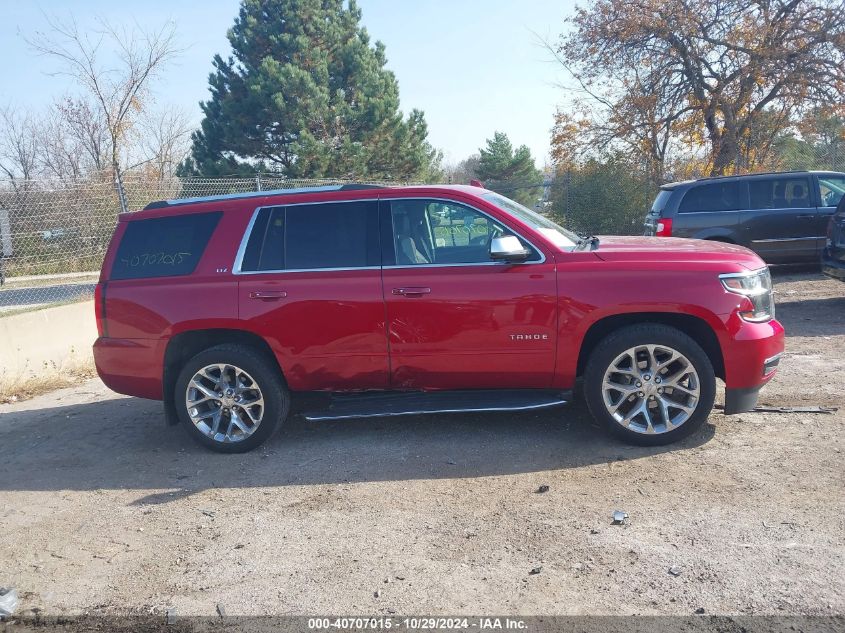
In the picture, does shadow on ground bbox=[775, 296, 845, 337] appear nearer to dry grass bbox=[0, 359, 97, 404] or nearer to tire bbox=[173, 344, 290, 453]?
tire bbox=[173, 344, 290, 453]

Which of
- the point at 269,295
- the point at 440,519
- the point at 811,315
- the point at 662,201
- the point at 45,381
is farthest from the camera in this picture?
the point at 662,201

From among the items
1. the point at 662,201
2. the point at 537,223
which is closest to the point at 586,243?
the point at 537,223

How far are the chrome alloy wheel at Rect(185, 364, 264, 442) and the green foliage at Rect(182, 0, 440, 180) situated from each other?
Answer: 18691 millimetres

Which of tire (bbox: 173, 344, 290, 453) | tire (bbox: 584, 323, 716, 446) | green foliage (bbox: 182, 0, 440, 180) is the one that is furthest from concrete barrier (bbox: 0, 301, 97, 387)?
green foliage (bbox: 182, 0, 440, 180)

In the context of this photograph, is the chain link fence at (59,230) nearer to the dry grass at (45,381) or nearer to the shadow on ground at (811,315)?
the dry grass at (45,381)

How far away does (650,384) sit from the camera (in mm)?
4840

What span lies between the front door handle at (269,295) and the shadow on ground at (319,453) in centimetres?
119

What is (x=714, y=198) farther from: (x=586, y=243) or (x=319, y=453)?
(x=319, y=453)

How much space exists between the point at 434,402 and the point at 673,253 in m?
2.02

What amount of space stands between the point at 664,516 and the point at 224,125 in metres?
22.6

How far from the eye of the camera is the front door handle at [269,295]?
5.17 m

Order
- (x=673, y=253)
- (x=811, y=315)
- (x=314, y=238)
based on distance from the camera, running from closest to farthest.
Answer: (x=673, y=253) → (x=314, y=238) → (x=811, y=315)

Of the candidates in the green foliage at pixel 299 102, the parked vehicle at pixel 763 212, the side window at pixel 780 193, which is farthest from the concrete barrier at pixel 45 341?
the green foliage at pixel 299 102

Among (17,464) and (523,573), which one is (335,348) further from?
(17,464)
